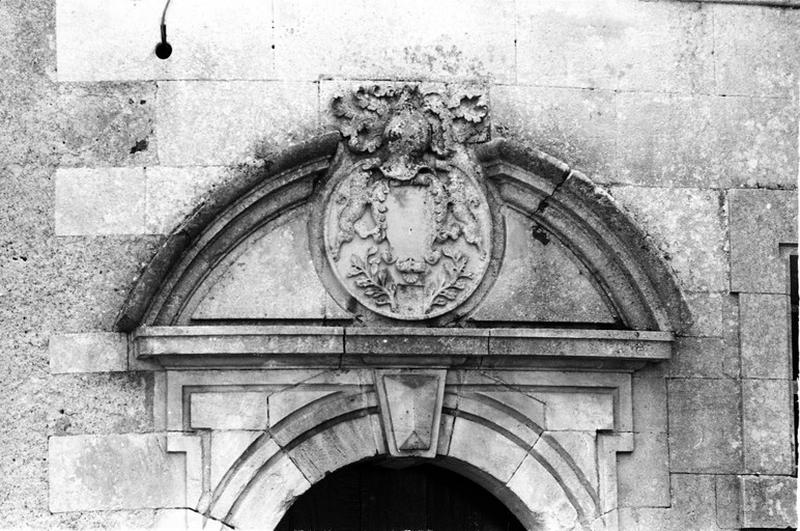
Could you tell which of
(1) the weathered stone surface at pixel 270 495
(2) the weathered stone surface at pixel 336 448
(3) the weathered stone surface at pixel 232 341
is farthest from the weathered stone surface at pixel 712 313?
(1) the weathered stone surface at pixel 270 495

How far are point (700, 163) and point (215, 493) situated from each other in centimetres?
240

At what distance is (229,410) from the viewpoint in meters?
6.60

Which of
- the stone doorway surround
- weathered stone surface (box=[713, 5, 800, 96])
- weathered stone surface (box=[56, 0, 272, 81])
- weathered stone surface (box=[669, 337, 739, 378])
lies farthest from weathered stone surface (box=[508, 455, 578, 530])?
weathered stone surface (box=[56, 0, 272, 81])

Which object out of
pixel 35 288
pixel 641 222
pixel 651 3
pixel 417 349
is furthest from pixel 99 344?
pixel 651 3

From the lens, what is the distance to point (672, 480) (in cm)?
686

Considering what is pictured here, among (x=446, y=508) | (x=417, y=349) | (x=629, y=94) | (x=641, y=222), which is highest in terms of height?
(x=629, y=94)

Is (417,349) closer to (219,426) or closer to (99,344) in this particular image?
(219,426)

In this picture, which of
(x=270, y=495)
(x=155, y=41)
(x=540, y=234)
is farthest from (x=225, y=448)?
(x=155, y=41)

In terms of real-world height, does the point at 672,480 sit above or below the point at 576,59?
below

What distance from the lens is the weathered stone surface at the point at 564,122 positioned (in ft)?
22.7

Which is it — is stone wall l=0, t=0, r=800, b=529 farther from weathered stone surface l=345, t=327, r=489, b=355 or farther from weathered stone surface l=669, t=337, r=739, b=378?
weathered stone surface l=345, t=327, r=489, b=355

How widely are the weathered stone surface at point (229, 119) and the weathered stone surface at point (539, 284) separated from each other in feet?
3.13

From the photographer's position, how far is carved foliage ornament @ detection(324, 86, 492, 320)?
673 centimetres

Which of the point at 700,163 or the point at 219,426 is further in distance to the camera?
the point at 700,163
